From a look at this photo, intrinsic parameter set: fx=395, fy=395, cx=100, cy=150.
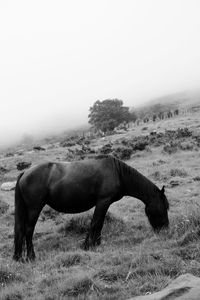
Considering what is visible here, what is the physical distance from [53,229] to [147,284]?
601cm

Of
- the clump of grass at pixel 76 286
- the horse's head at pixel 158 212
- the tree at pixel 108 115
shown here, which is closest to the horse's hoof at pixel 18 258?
the clump of grass at pixel 76 286

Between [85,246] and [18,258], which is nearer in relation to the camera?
[18,258]

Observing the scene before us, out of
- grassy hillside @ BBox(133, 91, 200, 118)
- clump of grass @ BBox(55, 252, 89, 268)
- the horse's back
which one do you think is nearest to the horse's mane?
the horse's back

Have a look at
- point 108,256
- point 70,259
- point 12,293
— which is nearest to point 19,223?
point 70,259

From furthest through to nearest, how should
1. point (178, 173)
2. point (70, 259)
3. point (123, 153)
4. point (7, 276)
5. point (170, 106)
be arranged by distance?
point (170, 106) → point (123, 153) → point (178, 173) → point (70, 259) → point (7, 276)

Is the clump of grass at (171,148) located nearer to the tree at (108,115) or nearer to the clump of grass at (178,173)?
the clump of grass at (178,173)

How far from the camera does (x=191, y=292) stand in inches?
173

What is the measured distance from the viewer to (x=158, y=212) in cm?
1011

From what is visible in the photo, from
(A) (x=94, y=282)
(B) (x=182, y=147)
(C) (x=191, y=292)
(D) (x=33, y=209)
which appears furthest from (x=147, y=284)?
(B) (x=182, y=147)

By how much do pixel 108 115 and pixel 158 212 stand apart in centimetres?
6233

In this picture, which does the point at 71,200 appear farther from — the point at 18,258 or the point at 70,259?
the point at 70,259

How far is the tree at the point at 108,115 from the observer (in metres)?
70.6

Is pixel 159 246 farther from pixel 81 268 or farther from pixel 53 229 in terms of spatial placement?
pixel 53 229

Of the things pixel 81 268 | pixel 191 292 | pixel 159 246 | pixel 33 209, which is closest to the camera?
pixel 191 292
